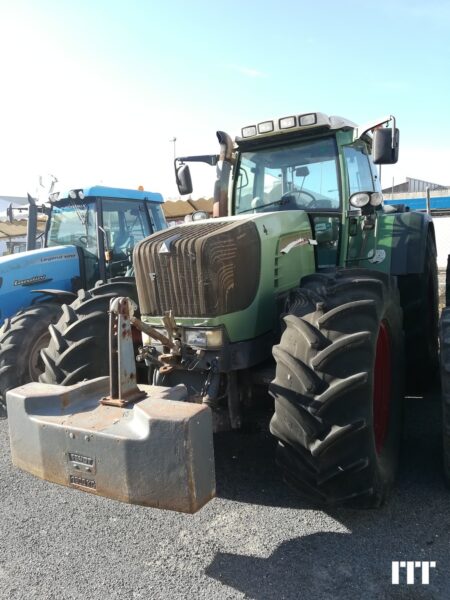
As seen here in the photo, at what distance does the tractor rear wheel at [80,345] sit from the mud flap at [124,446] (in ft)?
2.90

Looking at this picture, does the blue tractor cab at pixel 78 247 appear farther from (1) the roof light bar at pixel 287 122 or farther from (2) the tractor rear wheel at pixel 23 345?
(1) the roof light bar at pixel 287 122

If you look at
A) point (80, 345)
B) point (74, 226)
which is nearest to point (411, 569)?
point (80, 345)

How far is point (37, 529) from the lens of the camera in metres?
3.06

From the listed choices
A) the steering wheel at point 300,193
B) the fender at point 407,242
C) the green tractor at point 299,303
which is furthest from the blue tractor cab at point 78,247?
the fender at point 407,242

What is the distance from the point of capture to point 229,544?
9.20 feet

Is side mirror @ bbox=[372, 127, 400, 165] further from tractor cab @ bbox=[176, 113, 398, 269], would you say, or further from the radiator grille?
the radiator grille

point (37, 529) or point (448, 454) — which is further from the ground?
point (448, 454)

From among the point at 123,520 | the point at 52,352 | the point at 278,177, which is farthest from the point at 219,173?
the point at 123,520

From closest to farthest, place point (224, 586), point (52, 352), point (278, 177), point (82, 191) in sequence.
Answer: point (224, 586) < point (52, 352) < point (278, 177) < point (82, 191)

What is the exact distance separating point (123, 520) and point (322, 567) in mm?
1217

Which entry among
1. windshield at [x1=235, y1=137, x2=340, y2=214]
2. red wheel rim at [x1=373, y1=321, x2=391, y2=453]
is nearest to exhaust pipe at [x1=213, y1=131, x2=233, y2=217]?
windshield at [x1=235, y1=137, x2=340, y2=214]

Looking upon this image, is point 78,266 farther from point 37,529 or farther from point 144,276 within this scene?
point 37,529

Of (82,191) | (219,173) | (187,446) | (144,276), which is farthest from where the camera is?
(82,191)

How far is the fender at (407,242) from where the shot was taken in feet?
14.4
